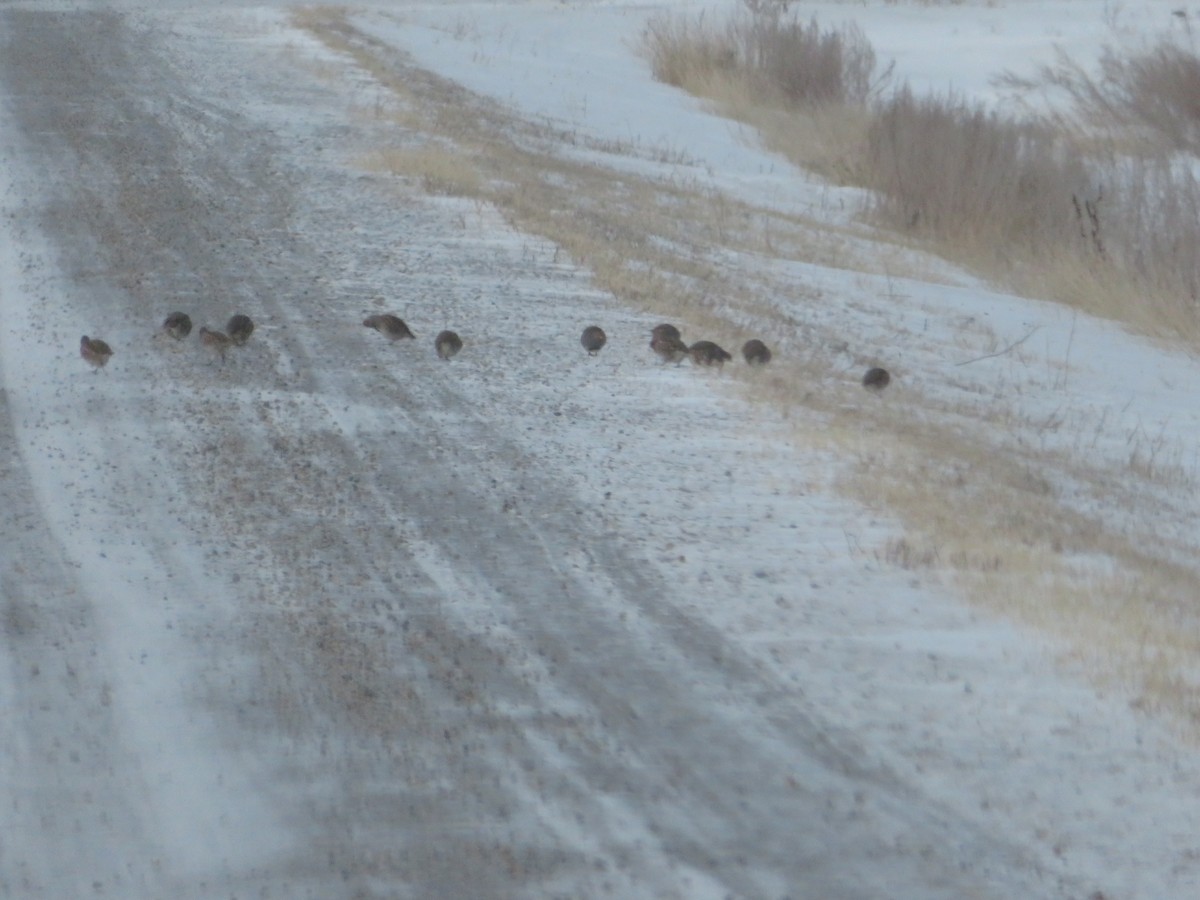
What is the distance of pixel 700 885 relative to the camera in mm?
3650

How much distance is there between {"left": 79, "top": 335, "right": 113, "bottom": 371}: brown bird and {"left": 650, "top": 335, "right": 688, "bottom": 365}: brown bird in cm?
242

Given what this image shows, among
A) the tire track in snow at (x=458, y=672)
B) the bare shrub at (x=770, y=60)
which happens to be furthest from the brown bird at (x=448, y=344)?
the bare shrub at (x=770, y=60)

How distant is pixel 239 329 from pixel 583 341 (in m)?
1.56

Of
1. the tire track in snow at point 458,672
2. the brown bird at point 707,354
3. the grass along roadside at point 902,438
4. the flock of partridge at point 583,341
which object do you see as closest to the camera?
the tire track in snow at point 458,672

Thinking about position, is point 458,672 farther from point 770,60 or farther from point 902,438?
point 770,60

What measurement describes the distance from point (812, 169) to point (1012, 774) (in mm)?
12326

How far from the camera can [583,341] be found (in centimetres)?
773

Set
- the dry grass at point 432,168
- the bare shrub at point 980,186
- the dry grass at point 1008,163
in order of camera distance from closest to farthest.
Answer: the dry grass at point 432,168 → the dry grass at point 1008,163 → the bare shrub at point 980,186

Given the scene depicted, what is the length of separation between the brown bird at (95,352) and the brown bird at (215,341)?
411mm

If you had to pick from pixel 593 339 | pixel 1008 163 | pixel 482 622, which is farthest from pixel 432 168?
pixel 482 622

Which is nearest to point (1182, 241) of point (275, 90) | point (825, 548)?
point (825, 548)

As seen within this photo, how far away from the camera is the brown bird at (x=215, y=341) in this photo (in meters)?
7.31

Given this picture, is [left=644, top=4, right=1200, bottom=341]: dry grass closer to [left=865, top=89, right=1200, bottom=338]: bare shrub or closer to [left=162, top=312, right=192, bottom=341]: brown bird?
[left=865, top=89, right=1200, bottom=338]: bare shrub

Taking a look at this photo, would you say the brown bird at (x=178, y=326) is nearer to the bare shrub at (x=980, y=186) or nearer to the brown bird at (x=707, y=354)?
the brown bird at (x=707, y=354)
